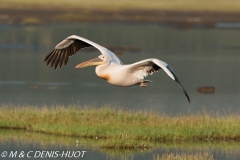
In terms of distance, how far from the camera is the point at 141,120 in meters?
14.9

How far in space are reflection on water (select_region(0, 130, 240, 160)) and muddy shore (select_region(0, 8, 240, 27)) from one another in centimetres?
4180

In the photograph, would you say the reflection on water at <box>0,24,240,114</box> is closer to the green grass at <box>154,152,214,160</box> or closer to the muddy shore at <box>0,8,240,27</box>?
the muddy shore at <box>0,8,240,27</box>

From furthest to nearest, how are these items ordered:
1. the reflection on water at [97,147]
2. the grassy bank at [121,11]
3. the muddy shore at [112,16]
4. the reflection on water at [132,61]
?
the grassy bank at [121,11]
the muddy shore at [112,16]
the reflection on water at [132,61]
the reflection on water at [97,147]

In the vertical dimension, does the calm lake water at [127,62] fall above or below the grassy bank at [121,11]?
below

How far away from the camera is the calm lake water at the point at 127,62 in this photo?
20875 millimetres

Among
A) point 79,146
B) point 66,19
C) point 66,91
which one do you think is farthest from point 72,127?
point 66,19

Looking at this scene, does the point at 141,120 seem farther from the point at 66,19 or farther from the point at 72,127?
the point at 66,19

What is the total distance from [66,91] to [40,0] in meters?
48.0

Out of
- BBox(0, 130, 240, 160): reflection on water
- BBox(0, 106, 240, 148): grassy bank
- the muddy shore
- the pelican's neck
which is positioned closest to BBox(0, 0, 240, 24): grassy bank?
the muddy shore

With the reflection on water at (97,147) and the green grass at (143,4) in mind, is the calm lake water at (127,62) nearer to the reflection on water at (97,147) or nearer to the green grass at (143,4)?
the reflection on water at (97,147)

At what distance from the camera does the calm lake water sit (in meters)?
20.9

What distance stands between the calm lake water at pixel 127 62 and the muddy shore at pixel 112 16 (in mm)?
4111

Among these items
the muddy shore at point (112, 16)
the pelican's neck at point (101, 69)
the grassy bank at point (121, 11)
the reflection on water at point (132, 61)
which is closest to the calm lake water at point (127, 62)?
the reflection on water at point (132, 61)

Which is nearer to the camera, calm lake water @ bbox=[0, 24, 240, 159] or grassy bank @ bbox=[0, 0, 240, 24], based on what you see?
calm lake water @ bbox=[0, 24, 240, 159]
